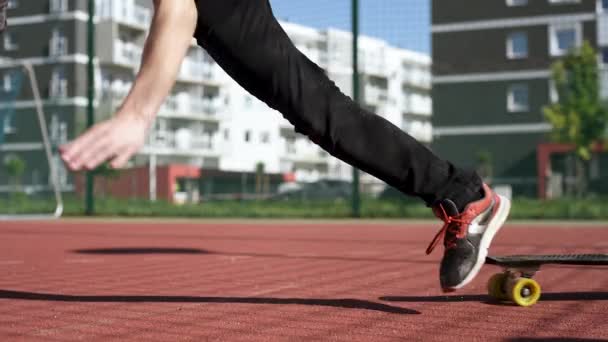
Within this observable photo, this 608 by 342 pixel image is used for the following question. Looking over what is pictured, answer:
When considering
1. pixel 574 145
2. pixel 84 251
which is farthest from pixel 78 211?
pixel 574 145

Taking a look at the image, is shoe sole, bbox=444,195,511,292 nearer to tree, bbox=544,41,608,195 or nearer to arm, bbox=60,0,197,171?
arm, bbox=60,0,197,171

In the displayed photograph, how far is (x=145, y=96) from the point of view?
183 cm

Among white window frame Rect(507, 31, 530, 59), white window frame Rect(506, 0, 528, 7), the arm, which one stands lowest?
the arm

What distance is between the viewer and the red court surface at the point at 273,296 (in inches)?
94.7

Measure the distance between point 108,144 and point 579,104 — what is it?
86.8ft

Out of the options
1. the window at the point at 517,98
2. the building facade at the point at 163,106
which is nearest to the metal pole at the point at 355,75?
the building facade at the point at 163,106

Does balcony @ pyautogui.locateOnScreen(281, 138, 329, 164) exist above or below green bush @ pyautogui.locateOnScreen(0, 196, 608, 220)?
above

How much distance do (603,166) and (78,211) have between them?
2332cm

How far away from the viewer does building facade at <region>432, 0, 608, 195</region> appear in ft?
108

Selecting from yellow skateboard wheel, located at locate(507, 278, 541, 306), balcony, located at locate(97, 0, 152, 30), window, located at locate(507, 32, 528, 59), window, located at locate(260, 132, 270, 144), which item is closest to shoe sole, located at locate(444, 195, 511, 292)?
yellow skateboard wheel, located at locate(507, 278, 541, 306)

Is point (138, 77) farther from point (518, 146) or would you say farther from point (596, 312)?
point (518, 146)

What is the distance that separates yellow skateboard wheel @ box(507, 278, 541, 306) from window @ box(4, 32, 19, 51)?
40.7m

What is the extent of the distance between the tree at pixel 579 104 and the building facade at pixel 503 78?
4.33 meters

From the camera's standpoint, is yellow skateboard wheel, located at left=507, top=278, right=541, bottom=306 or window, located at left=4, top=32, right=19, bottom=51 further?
window, located at left=4, top=32, right=19, bottom=51
